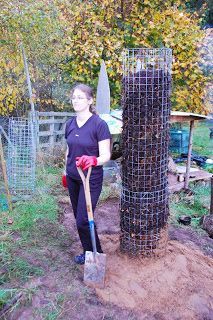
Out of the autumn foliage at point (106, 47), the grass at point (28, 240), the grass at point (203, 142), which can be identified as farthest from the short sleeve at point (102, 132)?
the grass at point (203, 142)

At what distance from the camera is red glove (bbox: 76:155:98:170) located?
3029 millimetres

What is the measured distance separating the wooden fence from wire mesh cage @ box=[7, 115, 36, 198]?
50.7 inches

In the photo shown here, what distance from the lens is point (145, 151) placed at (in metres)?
3.37

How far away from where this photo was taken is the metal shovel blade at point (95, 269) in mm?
3312

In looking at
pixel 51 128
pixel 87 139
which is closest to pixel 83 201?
pixel 87 139

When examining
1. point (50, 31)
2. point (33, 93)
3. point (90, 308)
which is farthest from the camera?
point (33, 93)

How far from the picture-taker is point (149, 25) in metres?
7.59

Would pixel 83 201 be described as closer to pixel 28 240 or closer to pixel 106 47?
pixel 28 240

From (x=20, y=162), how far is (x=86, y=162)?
3.45 m

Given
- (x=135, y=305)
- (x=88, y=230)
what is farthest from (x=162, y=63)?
(x=135, y=305)

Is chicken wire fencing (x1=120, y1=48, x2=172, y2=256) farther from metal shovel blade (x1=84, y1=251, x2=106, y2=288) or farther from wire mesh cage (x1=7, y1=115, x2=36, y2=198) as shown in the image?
wire mesh cage (x1=7, y1=115, x2=36, y2=198)

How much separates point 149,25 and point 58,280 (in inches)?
229

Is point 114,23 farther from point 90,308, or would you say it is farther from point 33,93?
point 90,308

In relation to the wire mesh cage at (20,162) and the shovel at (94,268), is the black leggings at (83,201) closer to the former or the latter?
the shovel at (94,268)
